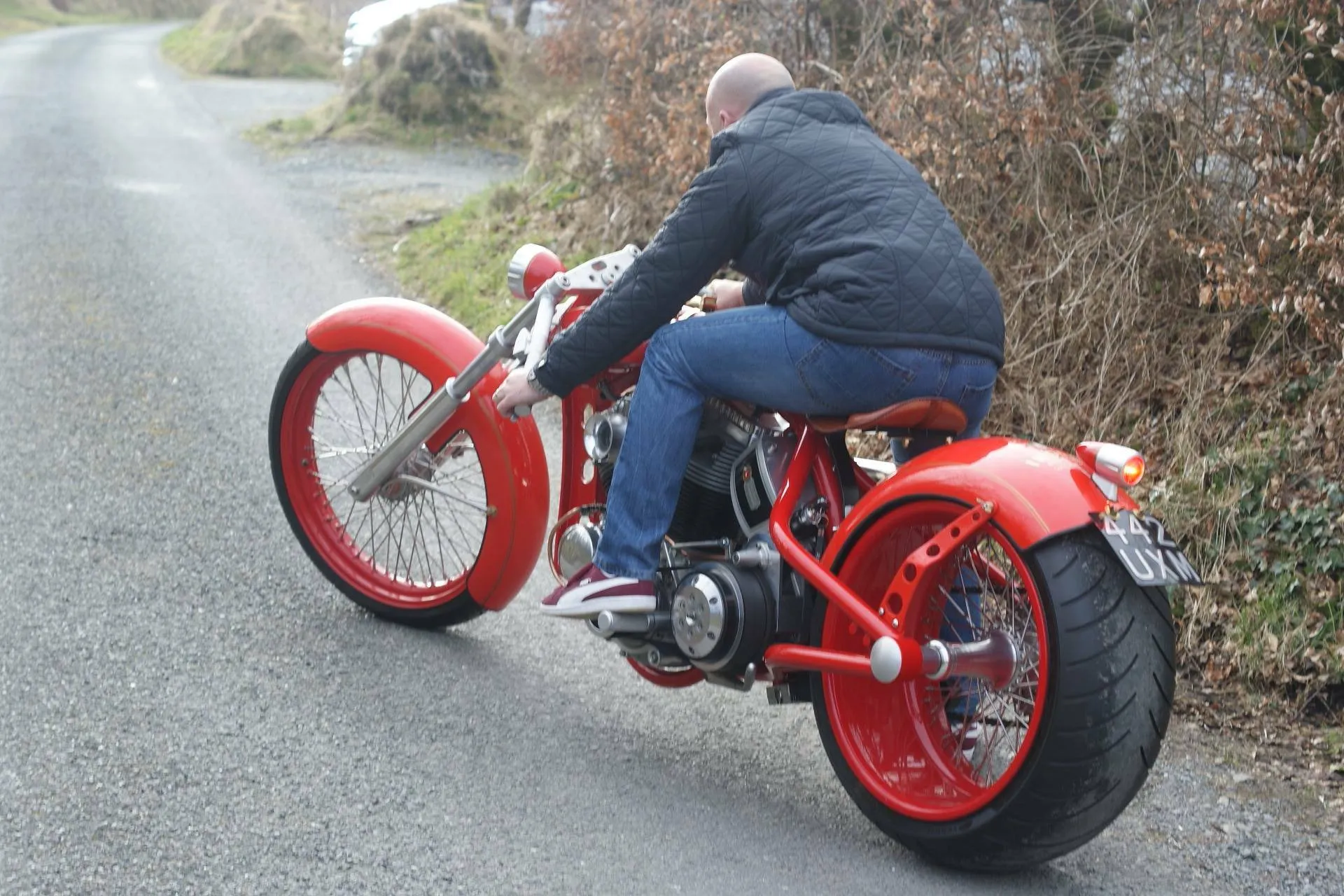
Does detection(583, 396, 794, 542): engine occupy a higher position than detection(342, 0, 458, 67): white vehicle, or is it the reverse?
detection(583, 396, 794, 542): engine

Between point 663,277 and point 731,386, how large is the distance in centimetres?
34

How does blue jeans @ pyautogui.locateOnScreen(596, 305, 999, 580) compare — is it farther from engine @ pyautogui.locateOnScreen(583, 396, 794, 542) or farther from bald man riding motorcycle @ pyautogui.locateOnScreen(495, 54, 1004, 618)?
engine @ pyautogui.locateOnScreen(583, 396, 794, 542)

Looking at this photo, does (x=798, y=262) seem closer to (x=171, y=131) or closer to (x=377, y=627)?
(x=377, y=627)

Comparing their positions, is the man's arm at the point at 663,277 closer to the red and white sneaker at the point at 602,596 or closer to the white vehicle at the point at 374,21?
the red and white sneaker at the point at 602,596

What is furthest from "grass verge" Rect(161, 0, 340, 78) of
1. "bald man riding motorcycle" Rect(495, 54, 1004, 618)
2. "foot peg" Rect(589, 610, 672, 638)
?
"foot peg" Rect(589, 610, 672, 638)

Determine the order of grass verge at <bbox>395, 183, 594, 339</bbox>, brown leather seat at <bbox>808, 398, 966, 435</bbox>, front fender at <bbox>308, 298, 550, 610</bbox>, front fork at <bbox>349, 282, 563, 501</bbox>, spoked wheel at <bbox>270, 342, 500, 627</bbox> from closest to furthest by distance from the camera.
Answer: brown leather seat at <bbox>808, 398, 966, 435</bbox>
front fork at <bbox>349, 282, 563, 501</bbox>
front fender at <bbox>308, 298, 550, 610</bbox>
spoked wheel at <bbox>270, 342, 500, 627</bbox>
grass verge at <bbox>395, 183, 594, 339</bbox>

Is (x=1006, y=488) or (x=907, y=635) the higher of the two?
(x=1006, y=488)

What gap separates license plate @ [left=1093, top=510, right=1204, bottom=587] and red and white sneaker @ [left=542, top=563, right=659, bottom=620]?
1.30 meters

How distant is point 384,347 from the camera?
4.88 m

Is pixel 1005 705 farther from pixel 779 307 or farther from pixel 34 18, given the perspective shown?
pixel 34 18

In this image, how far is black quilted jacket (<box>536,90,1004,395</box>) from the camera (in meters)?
3.61

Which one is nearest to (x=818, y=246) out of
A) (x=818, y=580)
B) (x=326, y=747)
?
(x=818, y=580)

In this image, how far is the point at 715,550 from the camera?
4.14 metres

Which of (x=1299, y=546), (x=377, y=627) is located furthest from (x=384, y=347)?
(x=1299, y=546)
